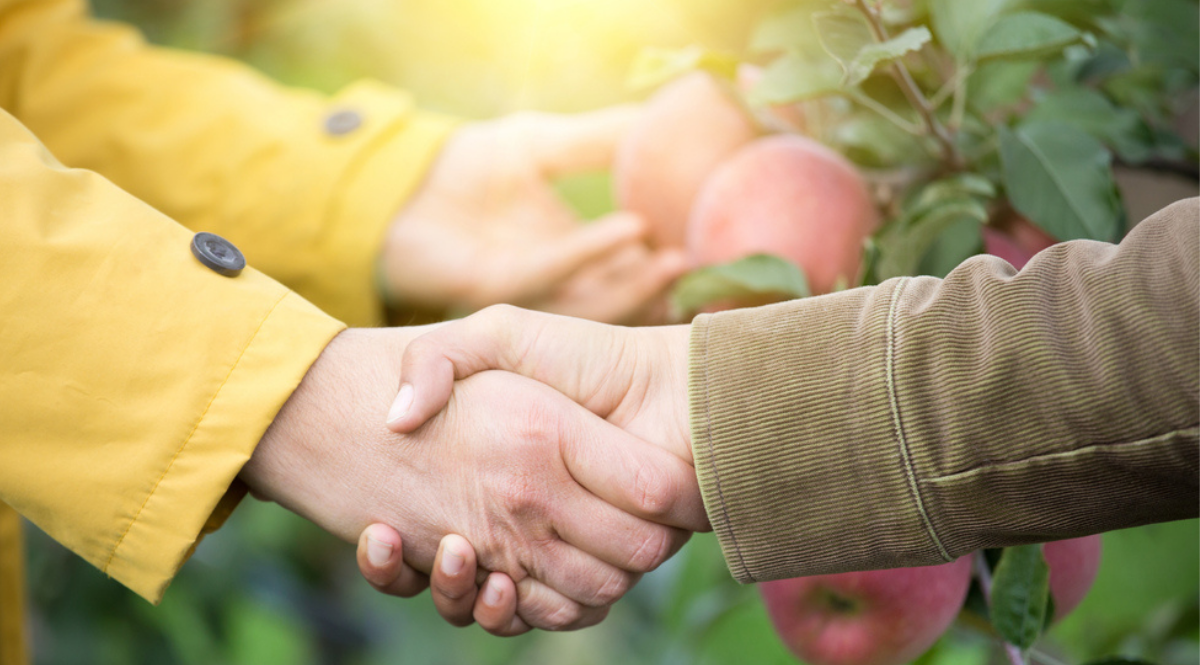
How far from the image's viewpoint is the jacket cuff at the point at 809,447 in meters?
0.43

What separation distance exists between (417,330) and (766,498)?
0.27 m

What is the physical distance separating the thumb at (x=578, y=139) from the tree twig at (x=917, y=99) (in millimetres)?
425

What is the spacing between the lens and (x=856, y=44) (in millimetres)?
498

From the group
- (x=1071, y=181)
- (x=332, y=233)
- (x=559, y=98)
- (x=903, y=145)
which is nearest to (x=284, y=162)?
(x=332, y=233)

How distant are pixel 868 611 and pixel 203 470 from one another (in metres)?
0.44

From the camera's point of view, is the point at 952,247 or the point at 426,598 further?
the point at 426,598

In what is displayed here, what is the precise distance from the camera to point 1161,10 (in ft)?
1.89

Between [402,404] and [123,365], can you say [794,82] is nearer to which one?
[402,404]

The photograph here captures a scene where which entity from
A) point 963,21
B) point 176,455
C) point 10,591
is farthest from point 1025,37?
point 10,591

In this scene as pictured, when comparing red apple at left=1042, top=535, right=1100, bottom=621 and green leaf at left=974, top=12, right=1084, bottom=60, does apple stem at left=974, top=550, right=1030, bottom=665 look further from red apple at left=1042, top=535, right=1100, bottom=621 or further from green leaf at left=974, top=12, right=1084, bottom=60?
green leaf at left=974, top=12, right=1084, bottom=60

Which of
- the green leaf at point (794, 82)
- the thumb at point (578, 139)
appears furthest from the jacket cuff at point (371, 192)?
the green leaf at point (794, 82)

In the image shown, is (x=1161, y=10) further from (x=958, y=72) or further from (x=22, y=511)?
(x=22, y=511)

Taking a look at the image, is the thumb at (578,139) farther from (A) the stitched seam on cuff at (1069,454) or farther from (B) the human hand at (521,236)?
(A) the stitched seam on cuff at (1069,454)

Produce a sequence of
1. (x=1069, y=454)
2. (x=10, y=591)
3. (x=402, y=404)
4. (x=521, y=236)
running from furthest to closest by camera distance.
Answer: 1. (x=521, y=236)
2. (x=10, y=591)
3. (x=402, y=404)
4. (x=1069, y=454)
